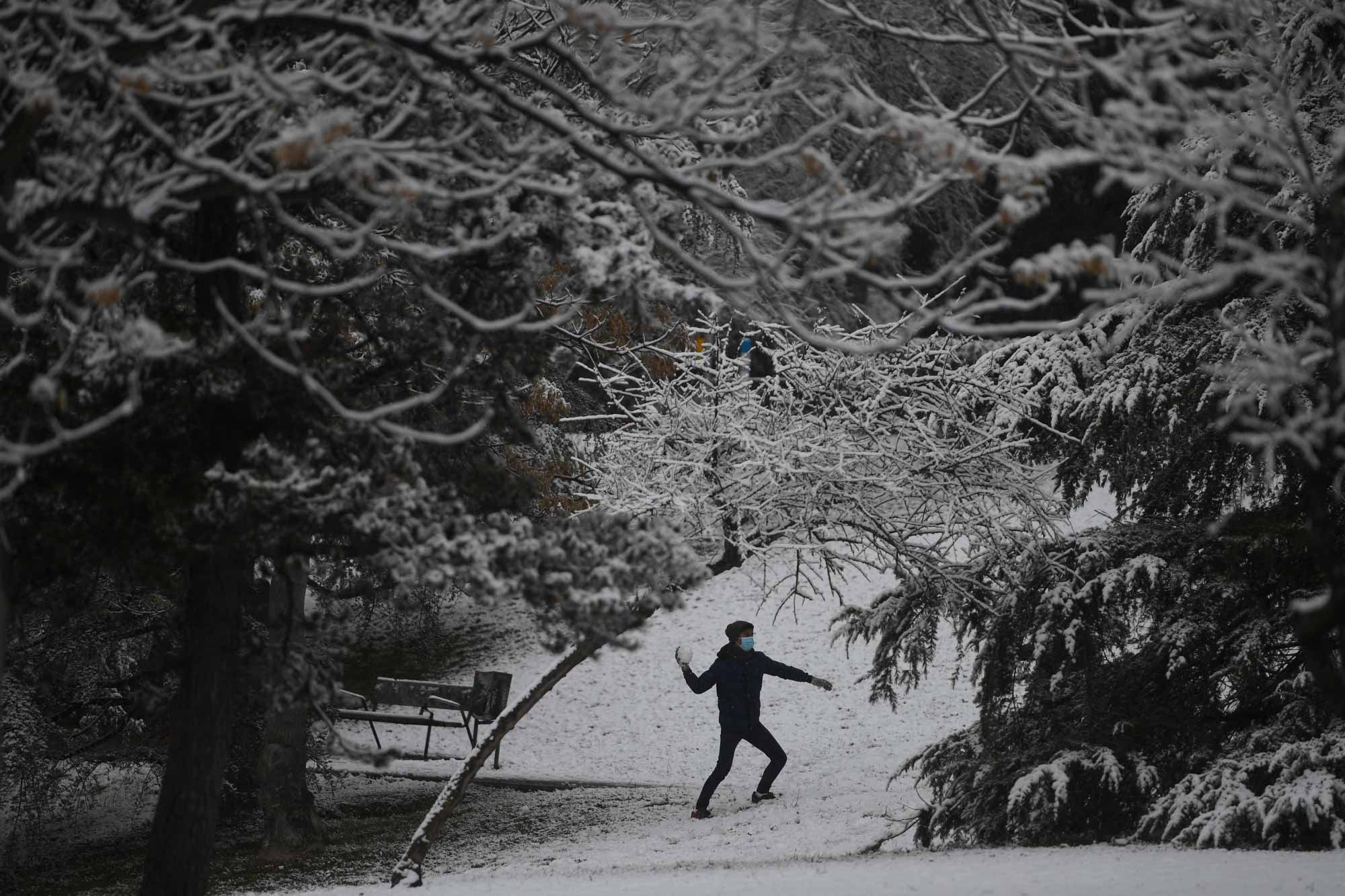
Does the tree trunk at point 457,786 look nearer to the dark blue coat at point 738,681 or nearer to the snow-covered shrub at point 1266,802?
the dark blue coat at point 738,681

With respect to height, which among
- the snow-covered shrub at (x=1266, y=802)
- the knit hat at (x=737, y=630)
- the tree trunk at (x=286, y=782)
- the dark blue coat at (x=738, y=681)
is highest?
the knit hat at (x=737, y=630)

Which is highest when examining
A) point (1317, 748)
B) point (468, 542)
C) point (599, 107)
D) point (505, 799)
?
point (599, 107)

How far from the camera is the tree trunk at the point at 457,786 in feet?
27.2

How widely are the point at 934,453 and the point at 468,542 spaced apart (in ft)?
18.3

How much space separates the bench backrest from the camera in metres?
14.9

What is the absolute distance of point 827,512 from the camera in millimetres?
9727

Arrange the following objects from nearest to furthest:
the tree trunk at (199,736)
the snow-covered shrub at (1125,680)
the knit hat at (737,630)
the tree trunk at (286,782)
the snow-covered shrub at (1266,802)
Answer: the tree trunk at (199,736)
the snow-covered shrub at (1266,802)
the snow-covered shrub at (1125,680)
the tree trunk at (286,782)
the knit hat at (737,630)

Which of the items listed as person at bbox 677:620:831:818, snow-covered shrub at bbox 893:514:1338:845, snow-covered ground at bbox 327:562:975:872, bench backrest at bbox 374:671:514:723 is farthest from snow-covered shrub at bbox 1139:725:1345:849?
bench backrest at bbox 374:671:514:723

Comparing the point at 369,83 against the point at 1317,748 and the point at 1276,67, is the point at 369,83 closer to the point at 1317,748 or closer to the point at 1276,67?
the point at 1276,67

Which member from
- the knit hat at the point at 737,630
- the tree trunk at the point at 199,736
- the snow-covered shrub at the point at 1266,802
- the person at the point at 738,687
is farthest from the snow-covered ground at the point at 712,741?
the tree trunk at the point at 199,736

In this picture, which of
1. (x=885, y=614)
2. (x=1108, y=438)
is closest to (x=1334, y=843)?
(x=1108, y=438)

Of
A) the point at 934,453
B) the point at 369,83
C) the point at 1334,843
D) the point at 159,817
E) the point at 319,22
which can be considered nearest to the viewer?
the point at 319,22

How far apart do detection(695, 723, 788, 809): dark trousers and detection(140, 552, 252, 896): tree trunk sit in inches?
222

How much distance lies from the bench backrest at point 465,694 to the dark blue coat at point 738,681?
426 cm
